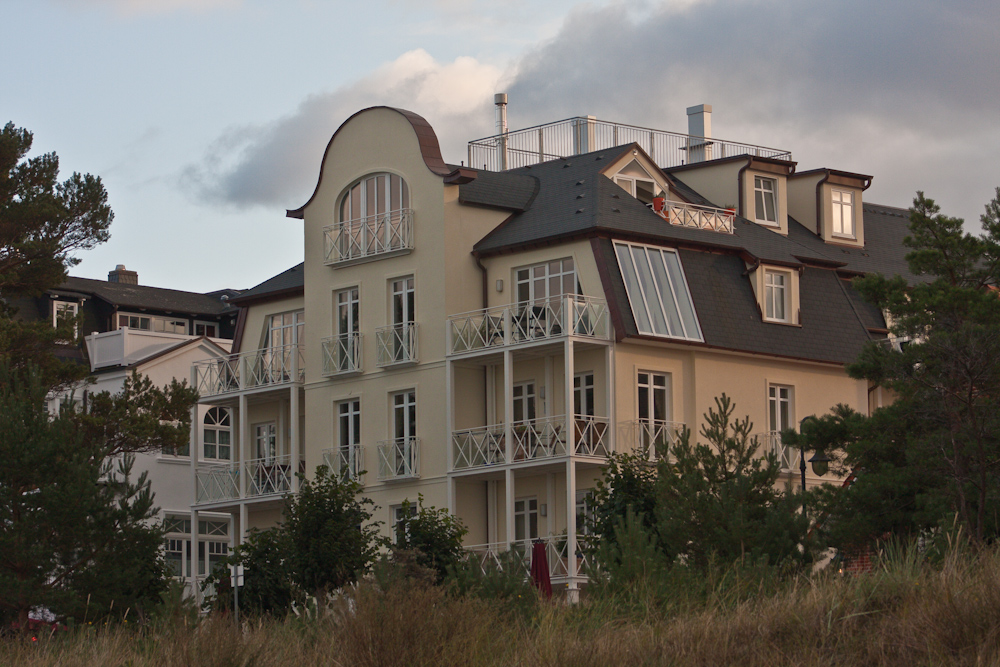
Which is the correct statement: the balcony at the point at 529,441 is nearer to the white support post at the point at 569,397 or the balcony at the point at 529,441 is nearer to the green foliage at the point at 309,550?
the white support post at the point at 569,397

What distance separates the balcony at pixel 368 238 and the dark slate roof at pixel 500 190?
1.56m

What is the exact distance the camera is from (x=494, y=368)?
41719 mm

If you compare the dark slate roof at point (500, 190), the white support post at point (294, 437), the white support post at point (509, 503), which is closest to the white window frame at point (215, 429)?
the white support post at point (294, 437)

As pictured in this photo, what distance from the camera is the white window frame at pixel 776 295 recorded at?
42312mm

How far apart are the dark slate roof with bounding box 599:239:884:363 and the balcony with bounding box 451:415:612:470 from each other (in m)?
2.37

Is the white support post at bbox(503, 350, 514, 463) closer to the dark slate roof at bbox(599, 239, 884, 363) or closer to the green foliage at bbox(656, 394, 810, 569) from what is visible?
the dark slate roof at bbox(599, 239, 884, 363)

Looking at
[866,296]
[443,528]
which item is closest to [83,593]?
[443,528]

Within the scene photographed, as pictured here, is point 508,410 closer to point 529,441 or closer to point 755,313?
point 529,441

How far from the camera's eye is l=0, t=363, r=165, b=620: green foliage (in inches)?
1186

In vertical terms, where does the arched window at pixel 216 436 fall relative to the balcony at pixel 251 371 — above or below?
below

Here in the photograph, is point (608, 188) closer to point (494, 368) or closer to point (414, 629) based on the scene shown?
point (494, 368)

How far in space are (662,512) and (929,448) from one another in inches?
222

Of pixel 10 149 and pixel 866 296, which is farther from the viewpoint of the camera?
pixel 10 149

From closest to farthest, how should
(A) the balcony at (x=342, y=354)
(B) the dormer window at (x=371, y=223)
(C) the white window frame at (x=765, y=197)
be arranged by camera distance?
1. (B) the dormer window at (x=371, y=223)
2. (A) the balcony at (x=342, y=354)
3. (C) the white window frame at (x=765, y=197)
